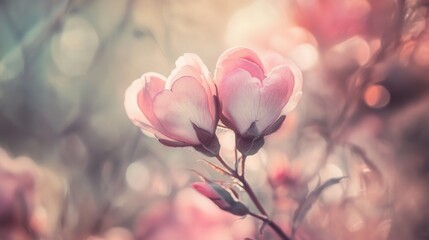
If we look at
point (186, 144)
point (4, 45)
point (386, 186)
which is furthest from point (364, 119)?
point (4, 45)

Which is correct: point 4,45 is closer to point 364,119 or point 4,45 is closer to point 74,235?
point 74,235

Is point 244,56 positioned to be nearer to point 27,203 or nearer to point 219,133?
point 219,133

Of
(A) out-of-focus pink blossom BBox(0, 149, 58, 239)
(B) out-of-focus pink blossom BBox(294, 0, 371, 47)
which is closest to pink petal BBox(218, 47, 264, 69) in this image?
(B) out-of-focus pink blossom BBox(294, 0, 371, 47)

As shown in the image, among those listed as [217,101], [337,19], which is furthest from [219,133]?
[337,19]

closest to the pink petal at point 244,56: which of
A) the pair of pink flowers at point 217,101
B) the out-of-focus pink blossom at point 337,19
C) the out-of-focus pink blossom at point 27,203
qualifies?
the pair of pink flowers at point 217,101

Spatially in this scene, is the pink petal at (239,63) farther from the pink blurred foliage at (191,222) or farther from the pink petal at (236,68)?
the pink blurred foliage at (191,222)

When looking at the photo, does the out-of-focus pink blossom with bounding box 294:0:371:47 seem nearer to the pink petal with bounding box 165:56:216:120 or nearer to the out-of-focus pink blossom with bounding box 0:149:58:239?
the pink petal with bounding box 165:56:216:120

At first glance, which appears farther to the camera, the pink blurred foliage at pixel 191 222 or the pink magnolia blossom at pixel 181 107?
the pink blurred foliage at pixel 191 222
